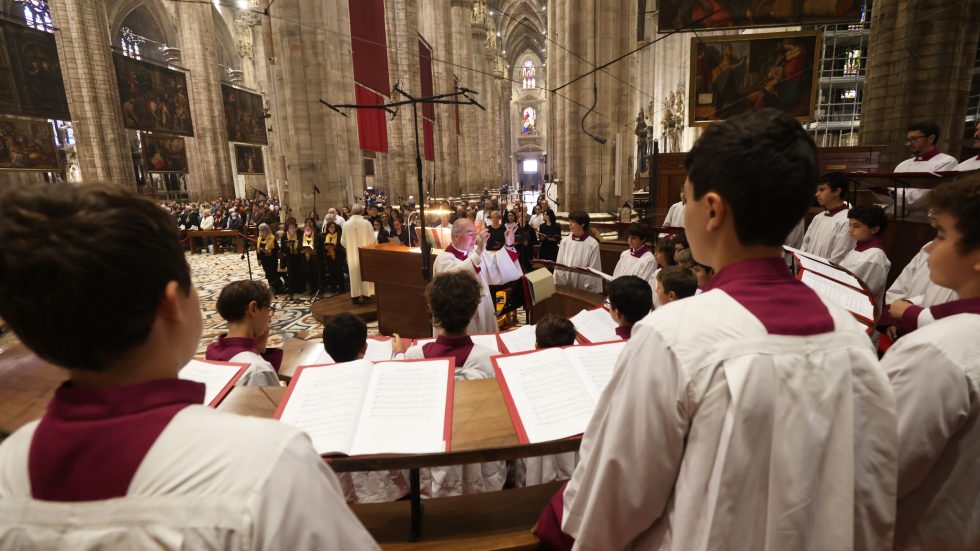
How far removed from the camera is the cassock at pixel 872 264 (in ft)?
12.7

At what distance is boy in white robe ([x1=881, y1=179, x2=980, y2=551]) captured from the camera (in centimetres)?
114

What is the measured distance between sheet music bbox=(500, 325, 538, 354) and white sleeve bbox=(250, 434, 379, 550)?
1.90m

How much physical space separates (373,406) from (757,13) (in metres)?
10.7

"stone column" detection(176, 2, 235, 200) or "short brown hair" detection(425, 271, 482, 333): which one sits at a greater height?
"stone column" detection(176, 2, 235, 200)

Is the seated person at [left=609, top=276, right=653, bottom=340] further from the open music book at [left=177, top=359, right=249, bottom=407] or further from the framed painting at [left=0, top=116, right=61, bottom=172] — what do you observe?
the framed painting at [left=0, top=116, right=61, bottom=172]

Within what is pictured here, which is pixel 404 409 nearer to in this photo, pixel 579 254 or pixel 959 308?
pixel 959 308

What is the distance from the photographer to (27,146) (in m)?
12.4

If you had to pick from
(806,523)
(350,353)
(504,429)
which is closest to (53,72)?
(350,353)

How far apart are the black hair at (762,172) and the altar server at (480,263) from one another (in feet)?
12.7

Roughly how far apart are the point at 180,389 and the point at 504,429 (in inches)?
→ 37.9

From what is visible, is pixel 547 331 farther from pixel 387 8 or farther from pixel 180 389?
pixel 387 8

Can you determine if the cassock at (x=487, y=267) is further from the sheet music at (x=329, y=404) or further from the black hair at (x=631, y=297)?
the sheet music at (x=329, y=404)

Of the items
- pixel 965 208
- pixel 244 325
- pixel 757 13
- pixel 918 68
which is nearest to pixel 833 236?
pixel 965 208

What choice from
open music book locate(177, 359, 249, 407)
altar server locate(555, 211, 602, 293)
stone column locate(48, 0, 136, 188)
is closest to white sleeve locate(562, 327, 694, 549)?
open music book locate(177, 359, 249, 407)
